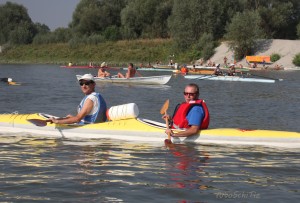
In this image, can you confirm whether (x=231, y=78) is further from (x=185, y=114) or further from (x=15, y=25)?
(x=15, y=25)

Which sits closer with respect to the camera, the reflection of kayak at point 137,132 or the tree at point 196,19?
the reflection of kayak at point 137,132

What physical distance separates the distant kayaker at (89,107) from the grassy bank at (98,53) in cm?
4575

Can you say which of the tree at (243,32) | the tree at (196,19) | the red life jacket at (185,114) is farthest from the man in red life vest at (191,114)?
the tree at (196,19)

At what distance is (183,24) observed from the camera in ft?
180

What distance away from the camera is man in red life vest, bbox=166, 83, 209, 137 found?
324 inches

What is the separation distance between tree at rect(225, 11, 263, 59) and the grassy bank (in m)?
6.52

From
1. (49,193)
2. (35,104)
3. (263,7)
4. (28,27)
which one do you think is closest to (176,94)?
(35,104)

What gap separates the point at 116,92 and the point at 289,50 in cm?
3207

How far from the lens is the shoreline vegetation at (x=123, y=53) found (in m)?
50.8

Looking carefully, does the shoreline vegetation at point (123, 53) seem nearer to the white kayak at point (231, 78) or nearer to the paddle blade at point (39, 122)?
the white kayak at point (231, 78)

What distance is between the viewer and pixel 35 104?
16562 millimetres

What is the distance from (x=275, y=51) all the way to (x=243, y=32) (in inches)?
154

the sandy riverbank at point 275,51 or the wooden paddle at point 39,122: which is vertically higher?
the sandy riverbank at point 275,51

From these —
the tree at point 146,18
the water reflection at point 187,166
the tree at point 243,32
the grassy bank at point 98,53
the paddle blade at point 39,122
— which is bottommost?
the water reflection at point 187,166
